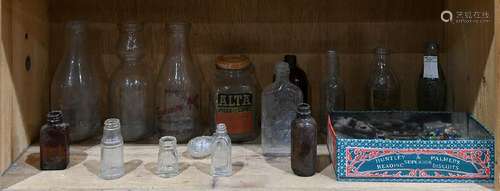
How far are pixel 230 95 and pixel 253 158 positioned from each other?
0.17 metres

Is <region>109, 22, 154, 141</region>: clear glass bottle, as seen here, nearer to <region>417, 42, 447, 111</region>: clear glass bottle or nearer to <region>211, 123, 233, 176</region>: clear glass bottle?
<region>211, 123, 233, 176</region>: clear glass bottle

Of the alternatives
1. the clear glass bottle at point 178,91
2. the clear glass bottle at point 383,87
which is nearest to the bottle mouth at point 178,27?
the clear glass bottle at point 178,91

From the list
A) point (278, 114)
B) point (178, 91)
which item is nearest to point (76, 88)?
point (178, 91)

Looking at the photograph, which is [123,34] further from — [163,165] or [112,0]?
[163,165]

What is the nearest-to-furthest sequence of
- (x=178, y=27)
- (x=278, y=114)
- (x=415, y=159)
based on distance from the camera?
(x=415, y=159), (x=278, y=114), (x=178, y=27)

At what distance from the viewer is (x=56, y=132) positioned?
1019mm

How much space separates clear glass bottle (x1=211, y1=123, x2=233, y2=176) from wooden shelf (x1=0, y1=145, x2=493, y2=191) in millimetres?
18

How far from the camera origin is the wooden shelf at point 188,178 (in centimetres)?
94

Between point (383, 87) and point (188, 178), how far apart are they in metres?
0.55

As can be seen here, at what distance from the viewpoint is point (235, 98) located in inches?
47.6

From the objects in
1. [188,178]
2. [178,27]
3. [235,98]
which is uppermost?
[178,27]

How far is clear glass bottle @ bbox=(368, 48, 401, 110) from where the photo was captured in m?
1.29

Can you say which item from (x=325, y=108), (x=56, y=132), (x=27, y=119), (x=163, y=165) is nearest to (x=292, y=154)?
(x=163, y=165)

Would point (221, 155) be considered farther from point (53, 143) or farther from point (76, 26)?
point (76, 26)
